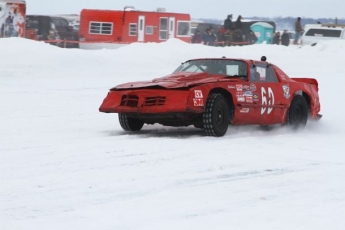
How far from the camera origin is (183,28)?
43.5 meters

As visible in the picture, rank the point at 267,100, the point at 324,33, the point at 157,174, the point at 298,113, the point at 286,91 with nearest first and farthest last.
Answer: the point at 157,174
the point at 267,100
the point at 286,91
the point at 298,113
the point at 324,33

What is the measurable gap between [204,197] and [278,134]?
221 inches

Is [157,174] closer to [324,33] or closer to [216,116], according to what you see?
[216,116]

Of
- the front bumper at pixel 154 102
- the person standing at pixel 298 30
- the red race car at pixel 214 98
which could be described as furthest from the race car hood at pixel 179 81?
the person standing at pixel 298 30

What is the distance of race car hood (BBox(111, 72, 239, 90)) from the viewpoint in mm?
11703

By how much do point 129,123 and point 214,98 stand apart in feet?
4.79

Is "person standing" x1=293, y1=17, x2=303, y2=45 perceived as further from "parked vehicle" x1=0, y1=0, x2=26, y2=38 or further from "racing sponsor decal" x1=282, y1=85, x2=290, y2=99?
"racing sponsor decal" x1=282, y1=85, x2=290, y2=99

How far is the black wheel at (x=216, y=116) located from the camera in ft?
38.4

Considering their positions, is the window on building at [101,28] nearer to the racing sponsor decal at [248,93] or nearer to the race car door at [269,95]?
the race car door at [269,95]

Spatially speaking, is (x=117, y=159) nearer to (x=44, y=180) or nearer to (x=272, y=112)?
(x=44, y=180)

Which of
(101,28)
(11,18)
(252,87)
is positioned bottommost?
(252,87)

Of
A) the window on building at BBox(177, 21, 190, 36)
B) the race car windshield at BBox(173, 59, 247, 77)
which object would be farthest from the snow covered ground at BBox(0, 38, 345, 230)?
the window on building at BBox(177, 21, 190, 36)

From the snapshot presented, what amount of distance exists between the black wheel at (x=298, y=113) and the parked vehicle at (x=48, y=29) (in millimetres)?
26455

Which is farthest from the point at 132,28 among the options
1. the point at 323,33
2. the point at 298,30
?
the point at 323,33
